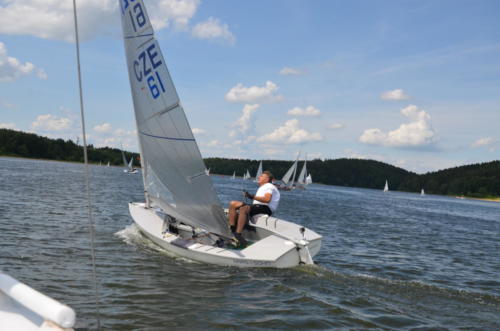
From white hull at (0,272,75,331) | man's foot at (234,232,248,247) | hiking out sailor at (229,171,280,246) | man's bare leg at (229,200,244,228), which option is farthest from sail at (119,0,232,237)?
white hull at (0,272,75,331)

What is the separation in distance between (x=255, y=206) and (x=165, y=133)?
3142mm

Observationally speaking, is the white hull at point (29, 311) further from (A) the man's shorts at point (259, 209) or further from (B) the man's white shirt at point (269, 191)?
(A) the man's shorts at point (259, 209)

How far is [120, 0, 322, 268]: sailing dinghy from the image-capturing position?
29.2ft

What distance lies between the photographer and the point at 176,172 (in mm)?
9336

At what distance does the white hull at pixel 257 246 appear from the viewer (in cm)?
870

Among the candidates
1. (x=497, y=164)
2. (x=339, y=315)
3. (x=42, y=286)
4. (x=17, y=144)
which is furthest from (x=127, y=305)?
(x=497, y=164)

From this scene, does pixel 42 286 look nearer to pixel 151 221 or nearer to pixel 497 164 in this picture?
pixel 151 221

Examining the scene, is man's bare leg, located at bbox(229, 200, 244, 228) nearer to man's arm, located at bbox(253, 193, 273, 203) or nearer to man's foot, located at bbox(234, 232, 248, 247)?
man's foot, located at bbox(234, 232, 248, 247)

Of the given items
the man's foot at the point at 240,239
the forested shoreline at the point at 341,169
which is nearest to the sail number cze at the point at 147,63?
the man's foot at the point at 240,239

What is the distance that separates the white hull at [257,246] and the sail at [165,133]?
0.59 metres

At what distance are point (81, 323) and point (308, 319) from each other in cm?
336

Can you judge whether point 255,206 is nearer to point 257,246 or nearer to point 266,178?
point 266,178

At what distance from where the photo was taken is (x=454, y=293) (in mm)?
8617

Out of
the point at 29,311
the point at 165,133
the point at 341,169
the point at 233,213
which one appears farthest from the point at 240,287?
the point at 341,169
